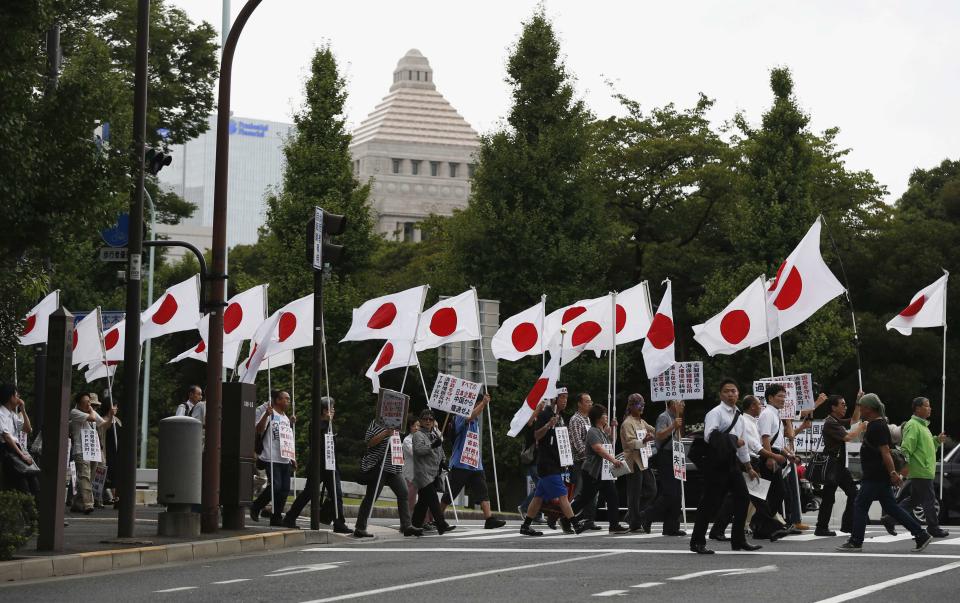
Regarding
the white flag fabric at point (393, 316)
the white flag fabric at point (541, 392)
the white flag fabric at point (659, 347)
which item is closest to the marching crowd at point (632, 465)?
the white flag fabric at point (541, 392)

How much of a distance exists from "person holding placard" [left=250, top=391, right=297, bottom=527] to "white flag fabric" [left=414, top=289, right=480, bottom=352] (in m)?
4.32

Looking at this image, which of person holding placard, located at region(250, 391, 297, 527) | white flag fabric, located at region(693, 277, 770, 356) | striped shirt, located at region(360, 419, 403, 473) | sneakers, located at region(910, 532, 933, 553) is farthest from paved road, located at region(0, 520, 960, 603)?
white flag fabric, located at region(693, 277, 770, 356)

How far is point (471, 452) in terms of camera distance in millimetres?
20391

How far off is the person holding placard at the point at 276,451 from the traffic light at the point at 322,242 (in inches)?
70.4

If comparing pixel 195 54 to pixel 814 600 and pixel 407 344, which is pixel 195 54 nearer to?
pixel 407 344

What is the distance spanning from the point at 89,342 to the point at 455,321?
5.55 m

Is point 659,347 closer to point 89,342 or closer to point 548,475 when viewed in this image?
point 548,475

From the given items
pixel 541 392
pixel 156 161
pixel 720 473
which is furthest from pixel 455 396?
pixel 156 161

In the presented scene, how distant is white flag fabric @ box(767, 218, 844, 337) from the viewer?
22.3 meters

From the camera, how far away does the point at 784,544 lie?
1712 cm

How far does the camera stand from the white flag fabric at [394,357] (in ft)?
73.1

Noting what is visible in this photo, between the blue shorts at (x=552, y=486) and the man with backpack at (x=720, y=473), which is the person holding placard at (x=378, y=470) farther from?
the man with backpack at (x=720, y=473)

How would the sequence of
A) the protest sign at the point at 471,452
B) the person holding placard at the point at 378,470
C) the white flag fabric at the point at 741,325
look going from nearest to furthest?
the person holding placard at the point at 378,470 → the protest sign at the point at 471,452 → the white flag fabric at the point at 741,325

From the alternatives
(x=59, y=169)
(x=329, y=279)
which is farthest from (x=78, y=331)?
(x=329, y=279)
